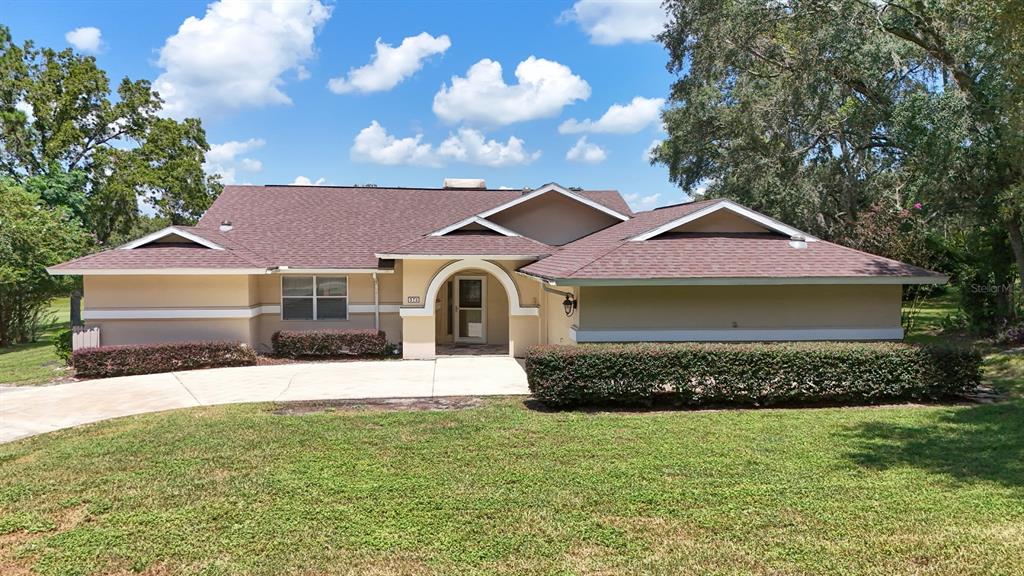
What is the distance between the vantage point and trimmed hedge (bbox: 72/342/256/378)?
564 inches

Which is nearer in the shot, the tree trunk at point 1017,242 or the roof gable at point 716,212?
the roof gable at point 716,212

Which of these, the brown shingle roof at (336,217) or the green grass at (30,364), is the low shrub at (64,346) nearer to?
the green grass at (30,364)

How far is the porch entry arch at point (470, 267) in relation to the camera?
54.3ft

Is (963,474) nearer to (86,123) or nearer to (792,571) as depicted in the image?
(792,571)

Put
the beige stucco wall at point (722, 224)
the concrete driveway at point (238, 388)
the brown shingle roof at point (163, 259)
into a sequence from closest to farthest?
the concrete driveway at point (238, 388) → the beige stucco wall at point (722, 224) → the brown shingle roof at point (163, 259)

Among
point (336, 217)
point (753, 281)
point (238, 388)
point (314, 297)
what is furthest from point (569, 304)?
point (336, 217)

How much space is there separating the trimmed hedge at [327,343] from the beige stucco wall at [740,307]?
23.1 ft

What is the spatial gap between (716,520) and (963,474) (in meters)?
3.42

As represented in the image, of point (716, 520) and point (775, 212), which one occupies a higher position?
point (775, 212)

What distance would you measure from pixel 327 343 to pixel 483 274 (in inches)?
210

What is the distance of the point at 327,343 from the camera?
17047 mm

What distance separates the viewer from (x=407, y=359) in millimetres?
16781

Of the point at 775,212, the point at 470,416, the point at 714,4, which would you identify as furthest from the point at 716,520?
the point at 714,4

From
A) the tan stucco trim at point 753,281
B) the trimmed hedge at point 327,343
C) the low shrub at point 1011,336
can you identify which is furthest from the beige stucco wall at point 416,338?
the low shrub at point 1011,336
